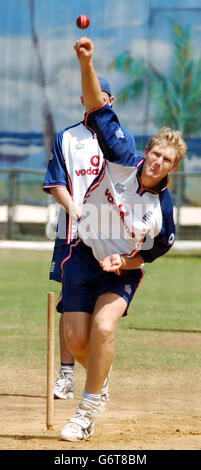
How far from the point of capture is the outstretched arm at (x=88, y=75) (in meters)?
5.10

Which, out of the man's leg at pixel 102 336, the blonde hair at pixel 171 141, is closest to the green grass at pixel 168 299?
the man's leg at pixel 102 336

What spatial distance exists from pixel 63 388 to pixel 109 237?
6.06ft

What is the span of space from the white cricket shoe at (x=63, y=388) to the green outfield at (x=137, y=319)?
1.19 m

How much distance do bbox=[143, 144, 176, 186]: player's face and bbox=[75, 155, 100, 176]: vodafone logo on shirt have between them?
1738 mm

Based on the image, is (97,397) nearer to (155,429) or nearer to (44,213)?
(155,429)

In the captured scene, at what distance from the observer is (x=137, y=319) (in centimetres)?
1091

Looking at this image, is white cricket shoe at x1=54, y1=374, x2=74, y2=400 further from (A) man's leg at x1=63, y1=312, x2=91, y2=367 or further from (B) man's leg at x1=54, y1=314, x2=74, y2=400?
(A) man's leg at x1=63, y1=312, x2=91, y2=367

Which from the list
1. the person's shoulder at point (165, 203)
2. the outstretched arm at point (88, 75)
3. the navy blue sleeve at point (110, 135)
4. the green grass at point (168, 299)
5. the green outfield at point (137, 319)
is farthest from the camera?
the green grass at point (168, 299)

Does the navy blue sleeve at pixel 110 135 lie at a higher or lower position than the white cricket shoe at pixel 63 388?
higher

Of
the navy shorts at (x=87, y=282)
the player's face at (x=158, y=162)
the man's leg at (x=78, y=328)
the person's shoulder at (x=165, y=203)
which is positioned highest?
the player's face at (x=158, y=162)

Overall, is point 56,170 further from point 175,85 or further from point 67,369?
point 175,85

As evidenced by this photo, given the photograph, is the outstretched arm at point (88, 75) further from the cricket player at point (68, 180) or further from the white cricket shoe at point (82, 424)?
the white cricket shoe at point (82, 424)

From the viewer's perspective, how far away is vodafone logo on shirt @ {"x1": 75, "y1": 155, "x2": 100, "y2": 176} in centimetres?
709
